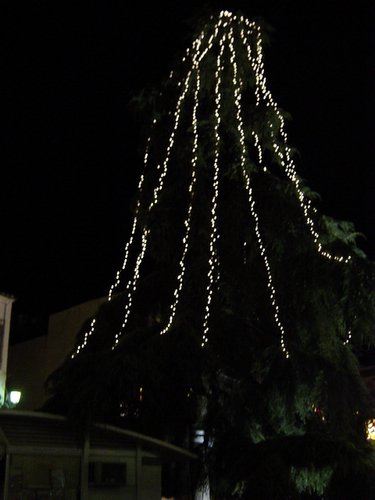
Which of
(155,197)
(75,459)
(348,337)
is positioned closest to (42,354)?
(155,197)

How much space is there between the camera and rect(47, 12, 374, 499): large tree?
9.69 meters

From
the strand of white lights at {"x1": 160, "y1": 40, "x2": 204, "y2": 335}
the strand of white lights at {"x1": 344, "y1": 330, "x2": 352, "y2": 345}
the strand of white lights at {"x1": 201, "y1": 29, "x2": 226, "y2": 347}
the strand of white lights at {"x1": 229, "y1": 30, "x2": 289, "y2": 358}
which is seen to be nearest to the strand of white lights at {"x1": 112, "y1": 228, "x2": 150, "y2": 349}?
the strand of white lights at {"x1": 160, "y1": 40, "x2": 204, "y2": 335}

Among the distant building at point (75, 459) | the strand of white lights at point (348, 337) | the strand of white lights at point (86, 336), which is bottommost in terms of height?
the distant building at point (75, 459)

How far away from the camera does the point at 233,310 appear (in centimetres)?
1131

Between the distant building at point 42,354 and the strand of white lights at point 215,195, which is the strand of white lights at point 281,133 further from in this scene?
the distant building at point 42,354

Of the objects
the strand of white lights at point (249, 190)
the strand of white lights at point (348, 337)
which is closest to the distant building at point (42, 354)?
the strand of white lights at point (249, 190)

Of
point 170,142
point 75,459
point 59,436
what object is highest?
point 170,142

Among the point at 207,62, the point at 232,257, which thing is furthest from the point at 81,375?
the point at 207,62

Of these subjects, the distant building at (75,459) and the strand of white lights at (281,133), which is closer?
Answer: the distant building at (75,459)

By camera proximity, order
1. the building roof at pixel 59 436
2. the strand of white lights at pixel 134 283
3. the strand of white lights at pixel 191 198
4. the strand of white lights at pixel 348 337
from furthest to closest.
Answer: the strand of white lights at pixel 134 283 < the strand of white lights at pixel 191 198 < the strand of white lights at pixel 348 337 < the building roof at pixel 59 436

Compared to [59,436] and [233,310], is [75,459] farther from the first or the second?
[233,310]

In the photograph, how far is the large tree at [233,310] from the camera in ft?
31.8

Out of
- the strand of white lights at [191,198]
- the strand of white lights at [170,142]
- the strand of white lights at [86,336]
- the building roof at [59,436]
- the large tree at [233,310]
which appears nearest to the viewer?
the building roof at [59,436]

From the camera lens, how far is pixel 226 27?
36.1 ft
